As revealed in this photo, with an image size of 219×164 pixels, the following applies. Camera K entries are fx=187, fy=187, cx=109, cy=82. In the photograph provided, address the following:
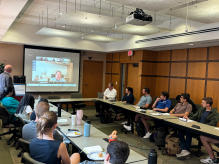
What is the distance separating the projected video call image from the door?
2.80 feet

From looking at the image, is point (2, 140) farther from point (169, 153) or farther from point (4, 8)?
point (169, 153)

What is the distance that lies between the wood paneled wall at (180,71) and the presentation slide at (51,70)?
7.09ft

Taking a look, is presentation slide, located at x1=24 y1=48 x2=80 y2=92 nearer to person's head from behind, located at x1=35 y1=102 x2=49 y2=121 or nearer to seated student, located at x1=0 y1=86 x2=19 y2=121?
seated student, located at x1=0 y1=86 x2=19 y2=121

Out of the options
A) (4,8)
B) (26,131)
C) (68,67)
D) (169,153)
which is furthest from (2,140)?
(68,67)

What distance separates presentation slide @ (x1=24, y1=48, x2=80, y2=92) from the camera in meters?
7.71

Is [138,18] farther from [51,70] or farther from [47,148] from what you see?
[51,70]

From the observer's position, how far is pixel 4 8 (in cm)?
331

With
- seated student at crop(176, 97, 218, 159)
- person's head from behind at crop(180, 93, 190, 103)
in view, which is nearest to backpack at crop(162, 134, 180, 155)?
seated student at crop(176, 97, 218, 159)

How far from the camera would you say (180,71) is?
6.70 meters

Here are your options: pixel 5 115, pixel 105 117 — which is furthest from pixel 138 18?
pixel 105 117

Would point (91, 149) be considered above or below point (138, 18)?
below

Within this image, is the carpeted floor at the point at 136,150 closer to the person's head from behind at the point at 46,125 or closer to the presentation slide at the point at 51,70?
the person's head from behind at the point at 46,125

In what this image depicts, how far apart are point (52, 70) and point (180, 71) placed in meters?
5.26

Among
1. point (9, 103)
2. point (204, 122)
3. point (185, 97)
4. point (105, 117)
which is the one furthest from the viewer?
point (105, 117)
